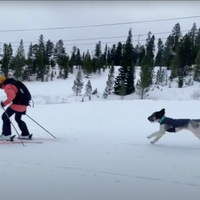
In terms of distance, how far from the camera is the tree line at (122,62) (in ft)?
145

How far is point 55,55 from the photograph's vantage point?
69.9 metres

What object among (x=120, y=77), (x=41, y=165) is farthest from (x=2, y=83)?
(x=120, y=77)

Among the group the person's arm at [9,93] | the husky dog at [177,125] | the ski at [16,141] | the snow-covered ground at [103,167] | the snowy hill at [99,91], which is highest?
the person's arm at [9,93]

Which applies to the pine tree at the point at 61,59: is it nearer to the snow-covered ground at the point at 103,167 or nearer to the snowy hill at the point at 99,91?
the snowy hill at the point at 99,91

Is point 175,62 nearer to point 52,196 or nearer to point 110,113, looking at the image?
point 110,113

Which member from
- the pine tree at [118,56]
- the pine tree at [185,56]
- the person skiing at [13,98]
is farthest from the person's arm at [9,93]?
the pine tree at [118,56]

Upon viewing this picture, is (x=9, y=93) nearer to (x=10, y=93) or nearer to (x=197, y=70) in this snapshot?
(x=10, y=93)

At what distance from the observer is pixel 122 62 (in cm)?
4494

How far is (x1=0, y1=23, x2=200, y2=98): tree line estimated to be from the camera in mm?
44281

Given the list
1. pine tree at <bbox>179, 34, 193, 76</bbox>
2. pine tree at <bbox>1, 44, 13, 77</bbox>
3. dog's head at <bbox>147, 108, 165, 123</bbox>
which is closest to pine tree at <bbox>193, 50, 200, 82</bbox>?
pine tree at <bbox>179, 34, 193, 76</bbox>

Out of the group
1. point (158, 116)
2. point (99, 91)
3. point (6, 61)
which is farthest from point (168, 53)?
point (158, 116)

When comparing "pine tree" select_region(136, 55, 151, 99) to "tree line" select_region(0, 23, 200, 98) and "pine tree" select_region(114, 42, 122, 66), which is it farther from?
"pine tree" select_region(114, 42, 122, 66)

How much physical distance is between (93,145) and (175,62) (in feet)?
159

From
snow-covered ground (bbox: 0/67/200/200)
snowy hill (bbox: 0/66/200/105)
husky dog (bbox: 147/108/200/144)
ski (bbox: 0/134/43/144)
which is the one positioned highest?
husky dog (bbox: 147/108/200/144)
